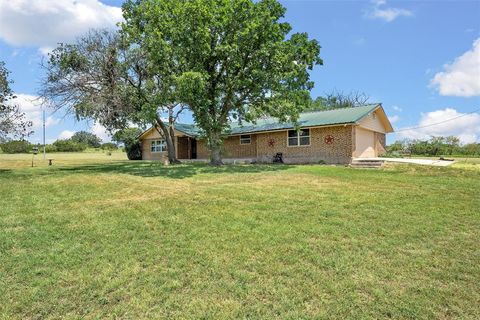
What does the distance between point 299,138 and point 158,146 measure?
16567 millimetres

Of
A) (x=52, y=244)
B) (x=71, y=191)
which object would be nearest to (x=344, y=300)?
(x=52, y=244)

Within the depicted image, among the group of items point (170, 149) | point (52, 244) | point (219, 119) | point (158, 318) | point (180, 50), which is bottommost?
point (158, 318)

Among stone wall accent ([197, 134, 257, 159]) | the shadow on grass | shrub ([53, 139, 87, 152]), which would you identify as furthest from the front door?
shrub ([53, 139, 87, 152])

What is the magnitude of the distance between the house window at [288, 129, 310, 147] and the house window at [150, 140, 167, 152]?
14708mm

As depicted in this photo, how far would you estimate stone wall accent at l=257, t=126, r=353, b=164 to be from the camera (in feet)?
66.9

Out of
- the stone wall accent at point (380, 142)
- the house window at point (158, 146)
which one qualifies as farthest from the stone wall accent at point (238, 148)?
the stone wall accent at point (380, 142)

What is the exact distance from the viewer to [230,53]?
16.7 metres

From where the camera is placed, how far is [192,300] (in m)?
3.98

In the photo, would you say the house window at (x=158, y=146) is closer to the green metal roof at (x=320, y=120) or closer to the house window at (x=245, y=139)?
the green metal roof at (x=320, y=120)

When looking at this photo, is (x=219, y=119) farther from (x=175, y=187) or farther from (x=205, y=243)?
(x=205, y=243)

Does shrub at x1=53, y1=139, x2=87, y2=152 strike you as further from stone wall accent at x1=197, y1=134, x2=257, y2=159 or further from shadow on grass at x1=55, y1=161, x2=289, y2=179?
shadow on grass at x1=55, y1=161, x2=289, y2=179

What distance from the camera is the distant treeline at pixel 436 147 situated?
32.9 metres

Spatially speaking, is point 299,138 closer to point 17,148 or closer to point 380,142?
point 380,142

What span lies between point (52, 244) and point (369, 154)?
71.4 feet
